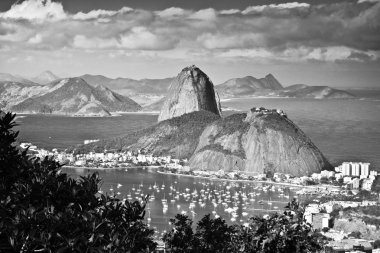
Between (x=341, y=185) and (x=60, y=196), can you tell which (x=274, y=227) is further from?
(x=341, y=185)

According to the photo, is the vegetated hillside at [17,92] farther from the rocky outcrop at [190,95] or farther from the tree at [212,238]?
the tree at [212,238]

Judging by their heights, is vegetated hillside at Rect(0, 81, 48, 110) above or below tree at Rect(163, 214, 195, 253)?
above

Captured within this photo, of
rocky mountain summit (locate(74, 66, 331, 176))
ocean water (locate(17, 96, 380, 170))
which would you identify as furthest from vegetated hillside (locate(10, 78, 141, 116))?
rocky mountain summit (locate(74, 66, 331, 176))

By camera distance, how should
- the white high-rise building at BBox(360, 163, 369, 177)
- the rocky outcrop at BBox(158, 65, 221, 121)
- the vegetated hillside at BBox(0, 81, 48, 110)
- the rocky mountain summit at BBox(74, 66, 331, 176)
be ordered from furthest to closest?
the vegetated hillside at BBox(0, 81, 48, 110) → the rocky outcrop at BBox(158, 65, 221, 121) → the rocky mountain summit at BBox(74, 66, 331, 176) → the white high-rise building at BBox(360, 163, 369, 177)

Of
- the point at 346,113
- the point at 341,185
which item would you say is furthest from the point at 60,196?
the point at 346,113

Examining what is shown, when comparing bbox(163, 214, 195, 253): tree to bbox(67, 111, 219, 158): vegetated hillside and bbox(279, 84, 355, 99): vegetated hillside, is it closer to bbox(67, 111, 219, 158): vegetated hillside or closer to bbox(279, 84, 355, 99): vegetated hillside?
bbox(67, 111, 219, 158): vegetated hillside

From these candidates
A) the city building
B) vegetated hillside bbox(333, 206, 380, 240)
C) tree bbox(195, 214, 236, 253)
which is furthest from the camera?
vegetated hillside bbox(333, 206, 380, 240)

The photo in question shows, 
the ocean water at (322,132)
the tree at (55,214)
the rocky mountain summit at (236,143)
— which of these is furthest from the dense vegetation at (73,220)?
the ocean water at (322,132)
